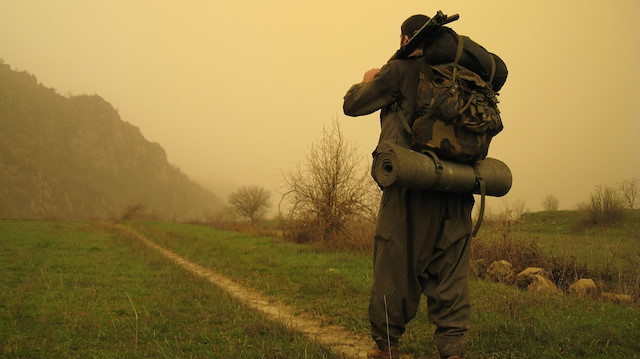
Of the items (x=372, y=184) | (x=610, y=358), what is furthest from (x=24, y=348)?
(x=372, y=184)

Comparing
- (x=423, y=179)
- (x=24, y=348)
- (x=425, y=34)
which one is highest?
(x=425, y=34)

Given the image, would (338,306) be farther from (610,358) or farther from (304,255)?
(304,255)

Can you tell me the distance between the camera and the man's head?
2971 mm

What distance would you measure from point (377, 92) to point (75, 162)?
434 feet

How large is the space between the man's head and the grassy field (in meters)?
2.41

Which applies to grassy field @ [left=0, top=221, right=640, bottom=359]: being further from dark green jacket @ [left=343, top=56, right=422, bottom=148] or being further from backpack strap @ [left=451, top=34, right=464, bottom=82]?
backpack strap @ [left=451, top=34, right=464, bottom=82]

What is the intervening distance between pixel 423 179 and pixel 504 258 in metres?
6.97

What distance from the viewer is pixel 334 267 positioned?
27.0ft

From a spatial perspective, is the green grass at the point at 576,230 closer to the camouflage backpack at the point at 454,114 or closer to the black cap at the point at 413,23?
the camouflage backpack at the point at 454,114

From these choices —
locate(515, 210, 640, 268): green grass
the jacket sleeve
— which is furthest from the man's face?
locate(515, 210, 640, 268): green grass

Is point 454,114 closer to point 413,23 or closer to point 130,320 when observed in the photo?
point 413,23

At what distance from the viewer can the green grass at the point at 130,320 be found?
11.1ft

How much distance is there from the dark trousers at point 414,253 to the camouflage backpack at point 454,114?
0.36 meters

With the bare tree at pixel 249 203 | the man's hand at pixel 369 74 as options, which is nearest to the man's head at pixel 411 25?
the man's hand at pixel 369 74
